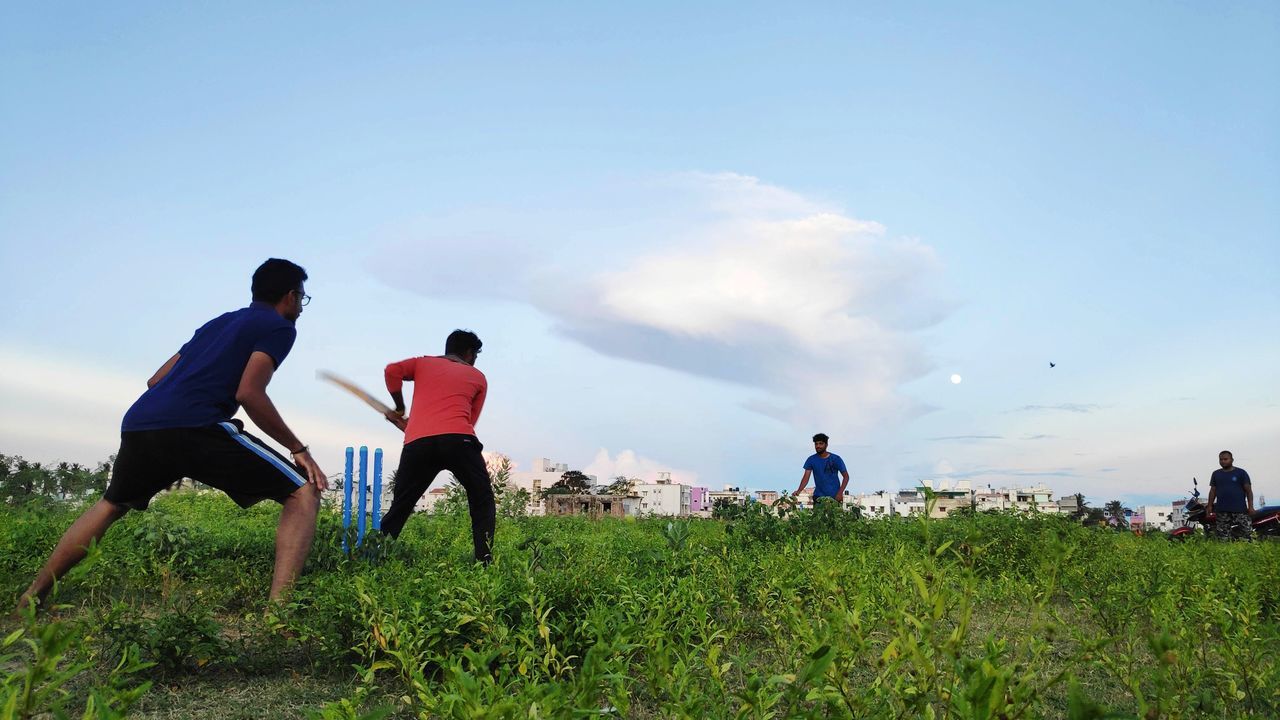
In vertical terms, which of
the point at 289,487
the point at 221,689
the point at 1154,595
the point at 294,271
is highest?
the point at 294,271

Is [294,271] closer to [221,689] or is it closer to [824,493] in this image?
[221,689]

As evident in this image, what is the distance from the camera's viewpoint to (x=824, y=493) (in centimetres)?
1093

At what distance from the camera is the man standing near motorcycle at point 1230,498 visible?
1237cm

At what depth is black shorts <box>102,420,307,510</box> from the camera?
420cm

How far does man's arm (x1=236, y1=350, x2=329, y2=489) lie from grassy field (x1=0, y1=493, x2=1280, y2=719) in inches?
23.3

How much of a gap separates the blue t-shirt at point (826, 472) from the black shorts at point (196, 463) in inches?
309

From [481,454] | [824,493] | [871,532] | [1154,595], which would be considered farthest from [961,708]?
[824,493]

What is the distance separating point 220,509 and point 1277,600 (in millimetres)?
14492

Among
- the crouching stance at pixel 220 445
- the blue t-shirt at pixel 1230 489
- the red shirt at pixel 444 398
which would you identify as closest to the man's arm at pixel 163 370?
the crouching stance at pixel 220 445

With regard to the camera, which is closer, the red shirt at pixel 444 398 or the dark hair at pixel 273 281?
the dark hair at pixel 273 281

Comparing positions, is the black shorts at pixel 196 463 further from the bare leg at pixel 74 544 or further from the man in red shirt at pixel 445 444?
the man in red shirt at pixel 445 444

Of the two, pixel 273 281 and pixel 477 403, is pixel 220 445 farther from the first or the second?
pixel 477 403

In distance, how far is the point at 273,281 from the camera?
15.5ft

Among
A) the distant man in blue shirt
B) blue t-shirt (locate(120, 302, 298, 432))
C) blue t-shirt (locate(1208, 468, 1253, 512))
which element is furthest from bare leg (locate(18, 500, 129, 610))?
blue t-shirt (locate(1208, 468, 1253, 512))
